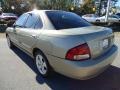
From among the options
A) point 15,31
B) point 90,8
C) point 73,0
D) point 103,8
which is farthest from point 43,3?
point 15,31

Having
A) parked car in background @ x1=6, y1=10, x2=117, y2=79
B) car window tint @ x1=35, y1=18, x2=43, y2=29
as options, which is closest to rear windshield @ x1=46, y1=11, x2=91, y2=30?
parked car in background @ x1=6, y1=10, x2=117, y2=79

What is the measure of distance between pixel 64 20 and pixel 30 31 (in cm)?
86

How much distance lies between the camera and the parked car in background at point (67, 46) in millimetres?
3689

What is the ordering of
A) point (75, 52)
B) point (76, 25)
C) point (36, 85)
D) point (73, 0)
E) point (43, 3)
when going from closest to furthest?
point (75, 52) < point (36, 85) < point (76, 25) < point (43, 3) < point (73, 0)

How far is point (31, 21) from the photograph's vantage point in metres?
5.23

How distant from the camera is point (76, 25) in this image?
4.66 metres

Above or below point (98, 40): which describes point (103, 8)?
below

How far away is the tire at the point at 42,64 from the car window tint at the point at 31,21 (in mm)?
748

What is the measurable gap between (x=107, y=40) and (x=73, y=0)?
53832 mm

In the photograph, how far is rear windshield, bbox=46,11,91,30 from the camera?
4477 mm

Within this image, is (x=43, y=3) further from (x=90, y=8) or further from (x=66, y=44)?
(x=66, y=44)

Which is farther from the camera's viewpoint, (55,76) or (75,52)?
(55,76)

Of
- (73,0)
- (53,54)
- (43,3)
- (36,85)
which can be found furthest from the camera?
(73,0)

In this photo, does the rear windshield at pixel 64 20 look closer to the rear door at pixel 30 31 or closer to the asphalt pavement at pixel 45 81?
the rear door at pixel 30 31
